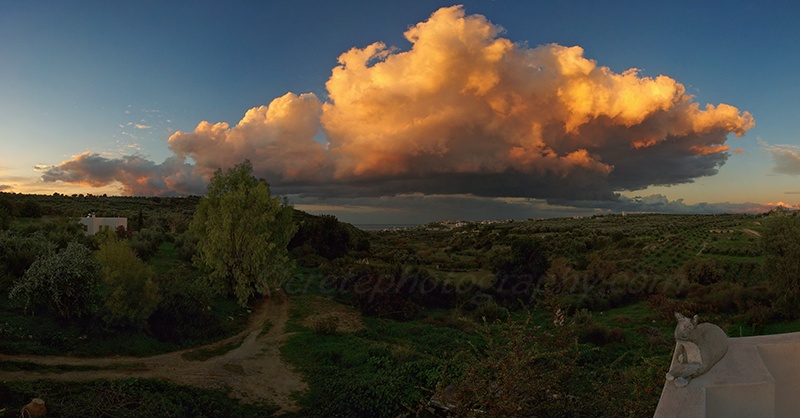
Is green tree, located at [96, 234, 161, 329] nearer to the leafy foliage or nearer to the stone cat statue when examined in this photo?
the stone cat statue

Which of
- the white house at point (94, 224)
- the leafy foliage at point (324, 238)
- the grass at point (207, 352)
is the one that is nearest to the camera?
the grass at point (207, 352)

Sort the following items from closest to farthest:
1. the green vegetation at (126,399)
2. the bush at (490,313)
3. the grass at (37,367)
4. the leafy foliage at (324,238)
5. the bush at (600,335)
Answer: the green vegetation at (126,399) < the grass at (37,367) < the bush at (600,335) < the bush at (490,313) < the leafy foliage at (324,238)

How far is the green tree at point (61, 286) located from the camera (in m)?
14.6

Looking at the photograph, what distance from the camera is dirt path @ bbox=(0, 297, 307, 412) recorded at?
12.5 meters

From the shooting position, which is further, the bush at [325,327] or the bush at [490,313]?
the bush at [490,313]

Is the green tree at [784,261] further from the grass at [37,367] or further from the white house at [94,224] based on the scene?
the white house at [94,224]

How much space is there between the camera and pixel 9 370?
38.8 feet

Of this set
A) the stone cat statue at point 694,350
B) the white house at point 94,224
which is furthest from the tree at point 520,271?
the white house at point 94,224

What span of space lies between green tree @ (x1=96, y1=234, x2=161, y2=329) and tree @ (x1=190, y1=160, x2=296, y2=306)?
6194mm

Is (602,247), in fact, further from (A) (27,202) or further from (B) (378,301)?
(A) (27,202)

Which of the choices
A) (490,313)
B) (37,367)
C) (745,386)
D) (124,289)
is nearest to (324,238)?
(490,313)

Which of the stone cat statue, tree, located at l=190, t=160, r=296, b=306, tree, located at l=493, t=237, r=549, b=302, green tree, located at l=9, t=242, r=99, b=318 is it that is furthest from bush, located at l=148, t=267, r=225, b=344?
tree, located at l=493, t=237, r=549, b=302

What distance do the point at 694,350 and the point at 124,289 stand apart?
53.3 ft

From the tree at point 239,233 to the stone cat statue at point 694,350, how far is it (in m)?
20.3
